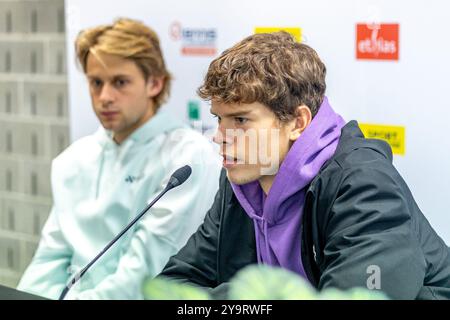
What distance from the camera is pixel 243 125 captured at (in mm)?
1458

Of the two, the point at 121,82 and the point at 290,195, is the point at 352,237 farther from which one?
the point at 121,82

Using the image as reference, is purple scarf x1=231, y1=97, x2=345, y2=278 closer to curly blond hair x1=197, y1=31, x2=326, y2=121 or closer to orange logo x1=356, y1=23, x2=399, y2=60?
curly blond hair x1=197, y1=31, x2=326, y2=121

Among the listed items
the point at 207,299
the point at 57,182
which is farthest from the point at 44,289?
the point at 207,299

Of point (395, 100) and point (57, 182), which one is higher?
point (395, 100)

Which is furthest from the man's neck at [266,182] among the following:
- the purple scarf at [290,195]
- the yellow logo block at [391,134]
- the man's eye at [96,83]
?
the man's eye at [96,83]

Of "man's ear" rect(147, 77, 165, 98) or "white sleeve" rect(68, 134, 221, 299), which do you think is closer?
"white sleeve" rect(68, 134, 221, 299)

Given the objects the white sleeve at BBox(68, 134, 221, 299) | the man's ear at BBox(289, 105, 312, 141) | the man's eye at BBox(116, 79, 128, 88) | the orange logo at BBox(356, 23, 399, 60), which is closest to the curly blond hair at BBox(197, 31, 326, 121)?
the man's ear at BBox(289, 105, 312, 141)

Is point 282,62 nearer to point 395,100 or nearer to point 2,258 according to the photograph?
point 395,100

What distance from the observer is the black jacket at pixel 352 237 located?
1.27m

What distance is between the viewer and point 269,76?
1451mm

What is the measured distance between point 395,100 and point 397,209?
0.52 meters

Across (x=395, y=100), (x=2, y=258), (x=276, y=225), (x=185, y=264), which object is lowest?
(x=2, y=258)

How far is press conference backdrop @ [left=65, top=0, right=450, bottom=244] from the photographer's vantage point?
1.71 m

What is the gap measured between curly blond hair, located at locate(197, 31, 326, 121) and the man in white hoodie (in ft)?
1.70
